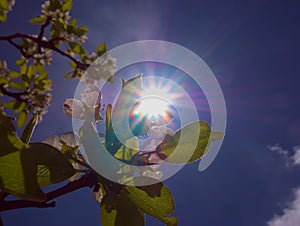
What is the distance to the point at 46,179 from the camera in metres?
0.70

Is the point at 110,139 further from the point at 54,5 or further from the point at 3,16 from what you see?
the point at 54,5

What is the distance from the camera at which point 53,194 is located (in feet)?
2.15

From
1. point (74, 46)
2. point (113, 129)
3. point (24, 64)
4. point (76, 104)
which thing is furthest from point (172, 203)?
point (24, 64)

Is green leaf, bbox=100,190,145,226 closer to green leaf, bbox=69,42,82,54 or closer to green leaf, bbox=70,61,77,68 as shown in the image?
green leaf, bbox=69,42,82,54

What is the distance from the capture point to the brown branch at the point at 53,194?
620 millimetres

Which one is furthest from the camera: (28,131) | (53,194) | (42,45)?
(42,45)

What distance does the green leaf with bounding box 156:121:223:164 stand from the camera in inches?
29.2

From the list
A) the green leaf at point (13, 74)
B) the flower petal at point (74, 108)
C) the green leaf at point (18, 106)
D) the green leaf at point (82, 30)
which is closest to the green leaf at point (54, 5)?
the green leaf at point (82, 30)

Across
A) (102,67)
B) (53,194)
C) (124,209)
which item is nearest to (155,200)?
(124,209)

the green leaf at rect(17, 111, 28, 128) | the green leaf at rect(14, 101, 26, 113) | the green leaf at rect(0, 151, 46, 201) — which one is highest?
the green leaf at rect(14, 101, 26, 113)

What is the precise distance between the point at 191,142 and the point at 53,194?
302mm

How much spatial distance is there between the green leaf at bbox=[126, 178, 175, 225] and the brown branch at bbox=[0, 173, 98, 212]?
0.28ft

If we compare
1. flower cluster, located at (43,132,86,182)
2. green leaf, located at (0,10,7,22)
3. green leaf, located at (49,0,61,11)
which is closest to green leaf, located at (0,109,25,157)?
flower cluster, located at (43,132,86,182)

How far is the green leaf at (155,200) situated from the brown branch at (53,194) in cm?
8
